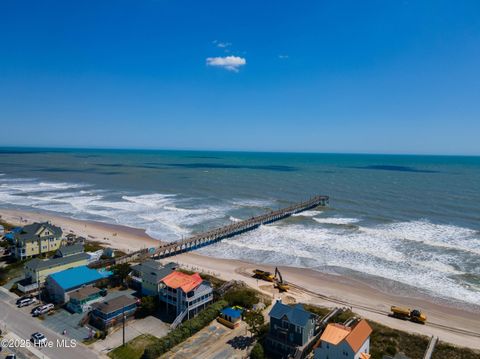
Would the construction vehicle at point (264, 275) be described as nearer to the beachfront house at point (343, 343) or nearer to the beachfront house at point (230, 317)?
the beachfront house at point (230, 317)

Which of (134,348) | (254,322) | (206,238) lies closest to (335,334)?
(254,322)

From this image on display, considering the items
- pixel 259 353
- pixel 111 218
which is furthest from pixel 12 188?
pixel 259 353

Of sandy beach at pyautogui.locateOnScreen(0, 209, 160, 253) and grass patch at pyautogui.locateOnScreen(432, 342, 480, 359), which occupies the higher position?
sandy beach at pyautogui.locateOnScreen(0, 209, 160, 253)

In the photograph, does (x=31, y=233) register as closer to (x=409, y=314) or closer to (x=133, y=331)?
(x=133, y=331)

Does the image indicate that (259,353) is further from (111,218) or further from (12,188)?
(12,188)

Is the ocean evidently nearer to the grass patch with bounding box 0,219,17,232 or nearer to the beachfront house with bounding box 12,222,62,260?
the grass patch with bounding box 0,219,17,232

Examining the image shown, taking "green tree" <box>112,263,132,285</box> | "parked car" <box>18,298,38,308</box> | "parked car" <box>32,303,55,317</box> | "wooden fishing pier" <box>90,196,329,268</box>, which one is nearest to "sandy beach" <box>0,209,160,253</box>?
"wooden fishing pier" <box>90,196,329,268</box>

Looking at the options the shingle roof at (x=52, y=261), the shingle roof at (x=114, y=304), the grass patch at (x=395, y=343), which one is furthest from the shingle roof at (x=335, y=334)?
the shingle roof at (x=52, y=261)
